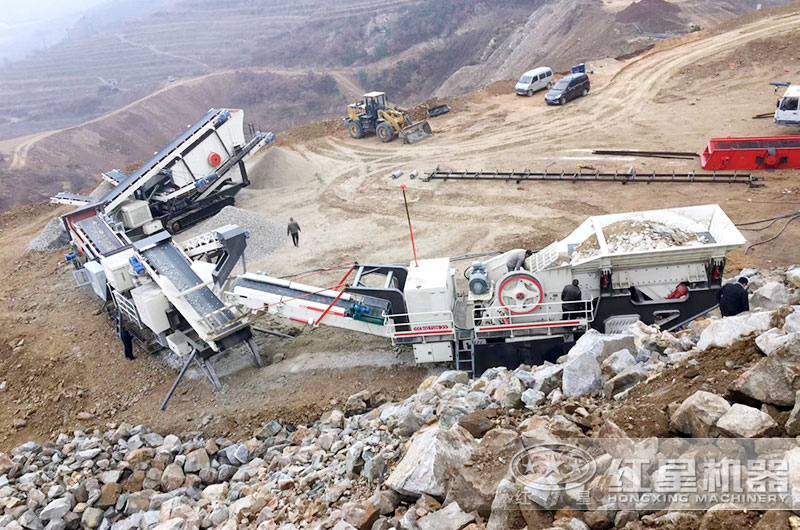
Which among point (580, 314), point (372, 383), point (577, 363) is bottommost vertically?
point (372, 383)

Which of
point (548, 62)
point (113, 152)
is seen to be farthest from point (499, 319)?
point (113, 152)

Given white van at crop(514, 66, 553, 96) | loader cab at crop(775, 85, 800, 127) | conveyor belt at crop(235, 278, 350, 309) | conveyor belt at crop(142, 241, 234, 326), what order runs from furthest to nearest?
white van at crop(514, 66, 553, 96) → loader cab at crop(775, 85, 800, 127) → conveyor belt at crop(142, 241, 234, 326) → conveyor belt at crop(235, 278, 350, 309)

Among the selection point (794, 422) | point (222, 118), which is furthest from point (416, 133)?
point (794, 422)

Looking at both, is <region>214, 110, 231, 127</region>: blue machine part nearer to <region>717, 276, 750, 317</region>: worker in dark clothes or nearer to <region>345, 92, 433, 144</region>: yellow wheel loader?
<region>345, 92, 433, 144</region>: yellow wheel loader

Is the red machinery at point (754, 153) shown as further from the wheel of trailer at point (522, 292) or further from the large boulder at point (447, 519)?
the large boulder at point (447, 519)

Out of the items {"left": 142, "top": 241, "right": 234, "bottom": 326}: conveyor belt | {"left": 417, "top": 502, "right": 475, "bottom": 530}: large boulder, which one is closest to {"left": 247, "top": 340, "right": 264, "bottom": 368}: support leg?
{"left": 142, "top": 241, "right": 234, "bottom": 326}: conveyor belt

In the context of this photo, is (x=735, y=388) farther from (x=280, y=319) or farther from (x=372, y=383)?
(x=280, y=319)

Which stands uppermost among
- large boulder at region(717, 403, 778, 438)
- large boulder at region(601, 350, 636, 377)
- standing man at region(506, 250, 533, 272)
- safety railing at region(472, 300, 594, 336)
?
large boulder at region(717, 403, 778, 438)
